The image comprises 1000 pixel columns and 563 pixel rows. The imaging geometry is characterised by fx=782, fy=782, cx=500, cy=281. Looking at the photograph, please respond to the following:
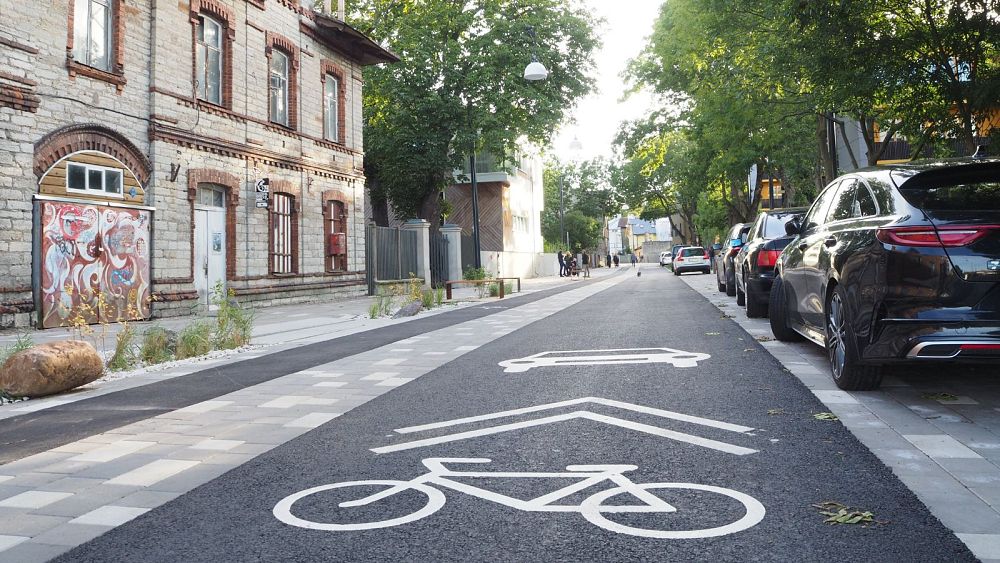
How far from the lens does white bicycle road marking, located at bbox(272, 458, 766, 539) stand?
10.6ft

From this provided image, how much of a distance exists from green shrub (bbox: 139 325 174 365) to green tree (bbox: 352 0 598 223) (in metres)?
20.6

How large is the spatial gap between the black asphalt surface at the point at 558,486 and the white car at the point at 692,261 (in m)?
39.0

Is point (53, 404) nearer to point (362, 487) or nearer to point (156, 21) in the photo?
point (362, 487)

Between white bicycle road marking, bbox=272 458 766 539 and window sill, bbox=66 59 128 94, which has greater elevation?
window sill, bbox=66 59 128 94

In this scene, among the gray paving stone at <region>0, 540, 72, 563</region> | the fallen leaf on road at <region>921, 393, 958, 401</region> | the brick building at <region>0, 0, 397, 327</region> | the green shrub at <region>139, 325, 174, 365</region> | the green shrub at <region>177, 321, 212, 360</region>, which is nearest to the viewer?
the gray paving stone at <region>0, 540, 72, 563</region>

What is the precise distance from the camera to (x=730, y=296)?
19781 millimetres

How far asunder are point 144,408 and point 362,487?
11.4 ft

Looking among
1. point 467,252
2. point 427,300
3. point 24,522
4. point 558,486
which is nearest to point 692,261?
point 467,252

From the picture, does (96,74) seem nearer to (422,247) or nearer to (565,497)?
(565,497)

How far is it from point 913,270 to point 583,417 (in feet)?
7.89

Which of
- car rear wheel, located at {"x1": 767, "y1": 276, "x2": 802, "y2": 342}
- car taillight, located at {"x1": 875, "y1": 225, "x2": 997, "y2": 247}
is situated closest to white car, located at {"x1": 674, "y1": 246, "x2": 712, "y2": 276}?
car rear wheel, located at {"x1": 767, "y1": 276, "x2": 802, "y2": 342}

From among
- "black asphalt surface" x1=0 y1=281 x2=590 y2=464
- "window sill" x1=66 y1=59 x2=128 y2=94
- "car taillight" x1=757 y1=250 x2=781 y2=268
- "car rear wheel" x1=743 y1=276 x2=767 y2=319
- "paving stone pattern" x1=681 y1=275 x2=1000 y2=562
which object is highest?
"window sill" x1=66 y1=59 x2=128 y2=94

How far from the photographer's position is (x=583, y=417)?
550 centimetres

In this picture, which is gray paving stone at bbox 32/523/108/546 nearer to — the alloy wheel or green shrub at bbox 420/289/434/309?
the alloy wheel
